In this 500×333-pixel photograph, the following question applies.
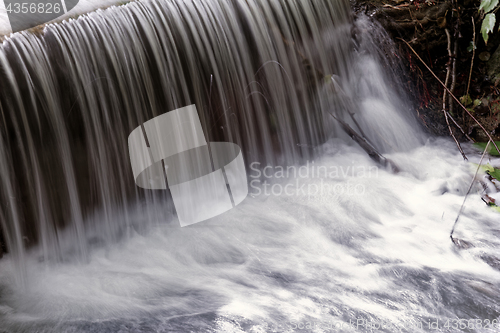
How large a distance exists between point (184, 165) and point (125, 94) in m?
0.71

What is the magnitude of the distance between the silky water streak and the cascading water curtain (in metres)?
0.08

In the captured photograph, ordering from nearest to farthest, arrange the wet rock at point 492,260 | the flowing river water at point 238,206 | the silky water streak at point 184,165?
the flowing river water at point 238,206 < the wet rock at point 492,260 < the silky water streak at point 184,165

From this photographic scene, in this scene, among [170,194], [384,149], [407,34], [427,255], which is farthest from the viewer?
[407,34]

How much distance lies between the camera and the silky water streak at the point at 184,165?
10.6 ft

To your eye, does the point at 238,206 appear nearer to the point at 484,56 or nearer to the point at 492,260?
the point at 492,260

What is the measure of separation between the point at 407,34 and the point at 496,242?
239cm

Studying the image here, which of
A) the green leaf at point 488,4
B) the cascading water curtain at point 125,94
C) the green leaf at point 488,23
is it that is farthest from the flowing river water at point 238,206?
the green leaf at point 488,4

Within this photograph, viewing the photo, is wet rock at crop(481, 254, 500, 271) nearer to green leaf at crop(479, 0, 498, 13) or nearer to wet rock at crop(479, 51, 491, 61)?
green leaf at crop(479, 0, 498, 13)

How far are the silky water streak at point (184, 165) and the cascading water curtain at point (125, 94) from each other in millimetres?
81

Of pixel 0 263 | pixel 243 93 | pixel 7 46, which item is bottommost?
pixel 0 263

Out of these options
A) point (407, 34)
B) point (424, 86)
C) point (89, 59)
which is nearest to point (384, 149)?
point (424, 86)

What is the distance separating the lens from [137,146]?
3188 millimetres

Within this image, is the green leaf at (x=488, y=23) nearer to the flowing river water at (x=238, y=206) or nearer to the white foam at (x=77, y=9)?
the flowing river water at (x=238, y=206)

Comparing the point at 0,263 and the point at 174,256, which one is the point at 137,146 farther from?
the point at 0,263
